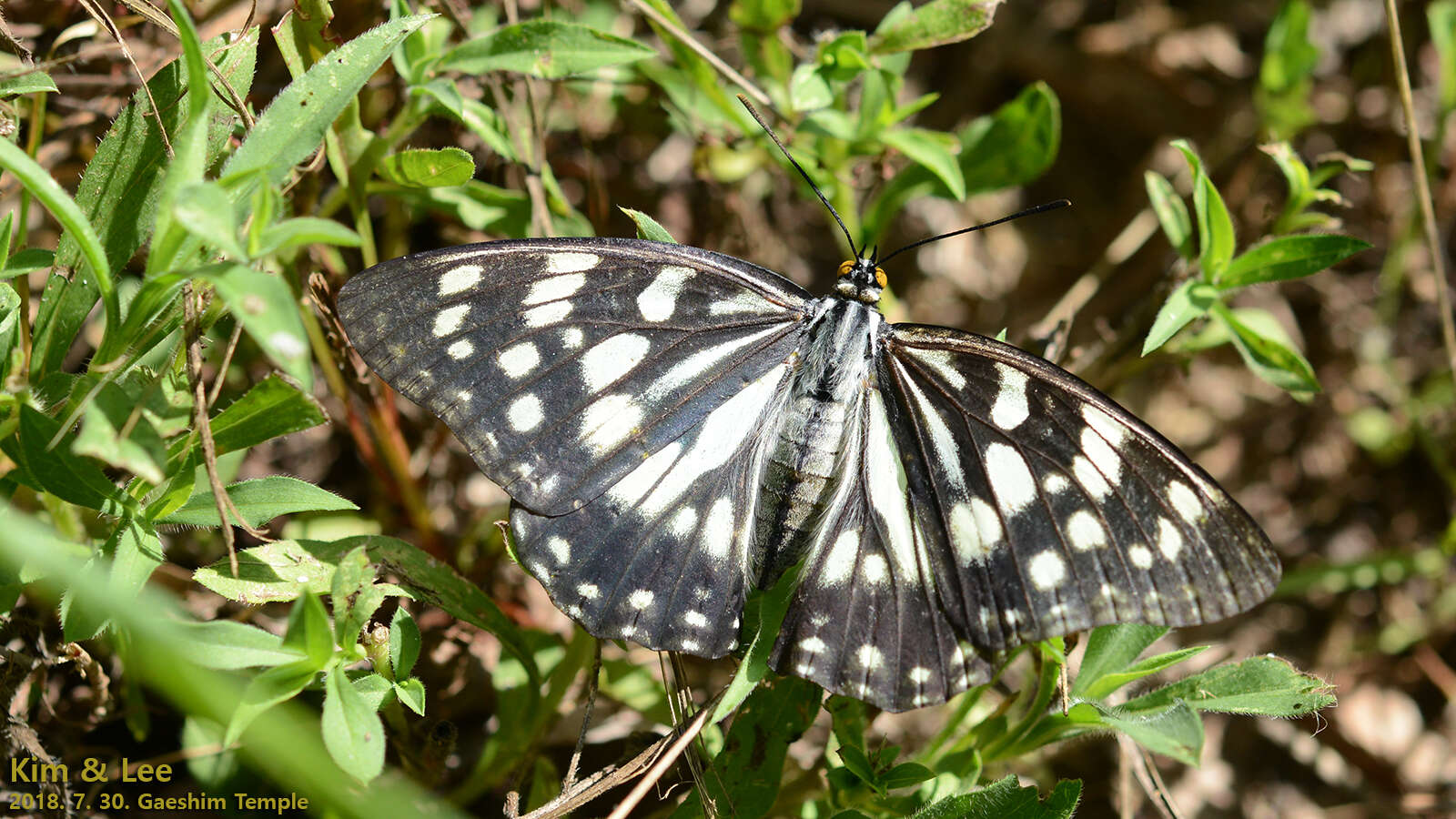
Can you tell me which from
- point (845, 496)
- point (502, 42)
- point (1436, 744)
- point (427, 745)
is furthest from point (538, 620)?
point (1436, 744)

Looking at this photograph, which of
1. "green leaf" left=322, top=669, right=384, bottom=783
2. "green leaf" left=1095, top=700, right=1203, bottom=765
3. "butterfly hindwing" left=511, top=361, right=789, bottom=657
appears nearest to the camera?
"green leaf" left=322, top=669, right=384, bottom=783

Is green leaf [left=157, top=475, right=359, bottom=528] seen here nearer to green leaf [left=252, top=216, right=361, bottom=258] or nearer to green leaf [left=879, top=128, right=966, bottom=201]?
green leaf [left=252, top=216, right=361, bottom=258]

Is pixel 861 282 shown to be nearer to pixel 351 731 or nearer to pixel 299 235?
pixel 299 235

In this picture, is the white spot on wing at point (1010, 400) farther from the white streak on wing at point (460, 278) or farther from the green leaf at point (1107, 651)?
the white streak on wing at point (460, 278)

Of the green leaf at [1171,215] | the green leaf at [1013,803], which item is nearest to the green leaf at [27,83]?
the green leaf at [1013,803]

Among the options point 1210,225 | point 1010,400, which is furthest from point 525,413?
point 1210,225

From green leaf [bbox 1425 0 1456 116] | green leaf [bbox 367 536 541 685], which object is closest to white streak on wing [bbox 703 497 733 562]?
green leaf [bbox 367 536 541 685]
